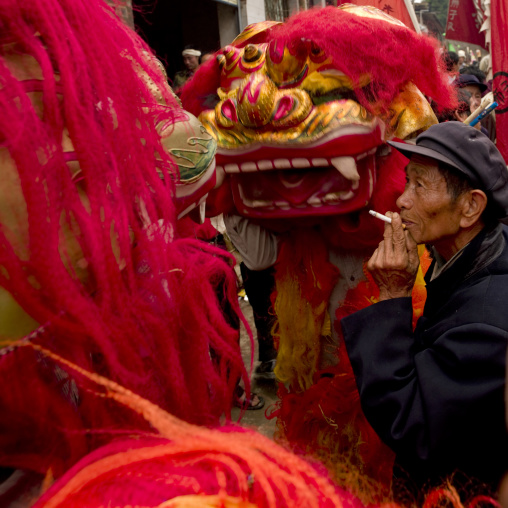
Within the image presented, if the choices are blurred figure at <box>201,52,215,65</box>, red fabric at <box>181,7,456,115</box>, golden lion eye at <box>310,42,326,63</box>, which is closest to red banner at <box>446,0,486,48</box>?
blurred figure at <box>201,52,215,65</box>

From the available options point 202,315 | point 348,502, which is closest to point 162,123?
point 202,315

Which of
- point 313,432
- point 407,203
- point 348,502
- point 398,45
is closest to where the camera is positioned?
point 348,502

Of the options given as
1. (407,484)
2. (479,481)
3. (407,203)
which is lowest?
(407,484)

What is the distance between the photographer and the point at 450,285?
116 cm

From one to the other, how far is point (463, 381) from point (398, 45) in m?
1.03

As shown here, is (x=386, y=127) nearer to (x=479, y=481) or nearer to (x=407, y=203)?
(x=407, y=203)

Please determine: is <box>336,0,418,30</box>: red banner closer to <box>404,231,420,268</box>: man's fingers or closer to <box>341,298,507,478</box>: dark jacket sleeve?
<box>404,231,420,268</box>: man's fingers

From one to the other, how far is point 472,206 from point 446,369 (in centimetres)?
42

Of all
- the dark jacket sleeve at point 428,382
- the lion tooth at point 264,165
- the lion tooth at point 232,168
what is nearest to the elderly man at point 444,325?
the dark jacket sleeve at point 428,382

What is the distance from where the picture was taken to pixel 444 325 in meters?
1.09

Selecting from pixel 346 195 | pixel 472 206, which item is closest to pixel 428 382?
pixel 472 206

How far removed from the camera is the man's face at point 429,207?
1.20 m

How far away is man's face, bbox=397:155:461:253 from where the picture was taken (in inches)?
47.4

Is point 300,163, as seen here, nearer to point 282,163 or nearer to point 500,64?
point 282,163
